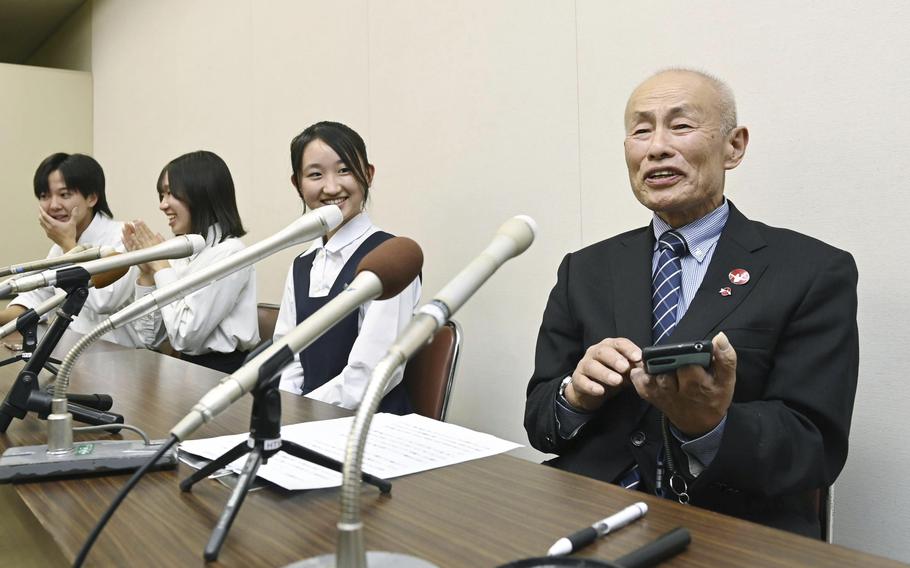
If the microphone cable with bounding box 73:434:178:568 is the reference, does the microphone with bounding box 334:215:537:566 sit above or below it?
above

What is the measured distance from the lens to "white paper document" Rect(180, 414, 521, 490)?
955 millimetres

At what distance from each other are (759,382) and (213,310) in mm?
1771

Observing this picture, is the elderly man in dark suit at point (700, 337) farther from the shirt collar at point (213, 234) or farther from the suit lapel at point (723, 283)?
the shirt collar at point (213, 234)

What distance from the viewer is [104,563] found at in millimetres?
700

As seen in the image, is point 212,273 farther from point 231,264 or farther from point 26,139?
point 26,139

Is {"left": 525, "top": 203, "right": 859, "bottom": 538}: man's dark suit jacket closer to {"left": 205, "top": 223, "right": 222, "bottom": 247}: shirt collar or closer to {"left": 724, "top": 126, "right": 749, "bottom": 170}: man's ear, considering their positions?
{"left": 724, "top": 126, "right": 749, "bottom": 170}: man's ear

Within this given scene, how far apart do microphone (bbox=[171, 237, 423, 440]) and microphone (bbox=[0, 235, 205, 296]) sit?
0.45 meters

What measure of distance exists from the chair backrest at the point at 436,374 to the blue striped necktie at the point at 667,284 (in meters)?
0.48


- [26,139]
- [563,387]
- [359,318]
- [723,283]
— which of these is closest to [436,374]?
[359,318]

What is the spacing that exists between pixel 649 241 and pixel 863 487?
26.9 inches

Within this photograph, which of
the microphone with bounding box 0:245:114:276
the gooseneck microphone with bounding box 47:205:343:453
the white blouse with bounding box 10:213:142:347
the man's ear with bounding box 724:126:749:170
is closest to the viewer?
the gooseneck microphone with bounding box 47:205:343:453

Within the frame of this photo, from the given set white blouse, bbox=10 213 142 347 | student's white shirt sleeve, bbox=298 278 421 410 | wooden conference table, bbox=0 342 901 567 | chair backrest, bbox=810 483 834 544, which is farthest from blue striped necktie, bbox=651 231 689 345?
white blouse, bbox=10 213 142 347

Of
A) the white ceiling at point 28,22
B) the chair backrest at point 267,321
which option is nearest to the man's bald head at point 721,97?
the chair backrest at point 267,321

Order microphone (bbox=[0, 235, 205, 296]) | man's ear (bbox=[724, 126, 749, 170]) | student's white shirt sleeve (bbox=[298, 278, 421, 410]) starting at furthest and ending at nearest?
student's white shirt sleeve (bbox=[298, 278, 421, 410]) → man's ear (bbox=[724, 126, 749, 170]) → microphone (bbox=[0, 235, 205, 296])
